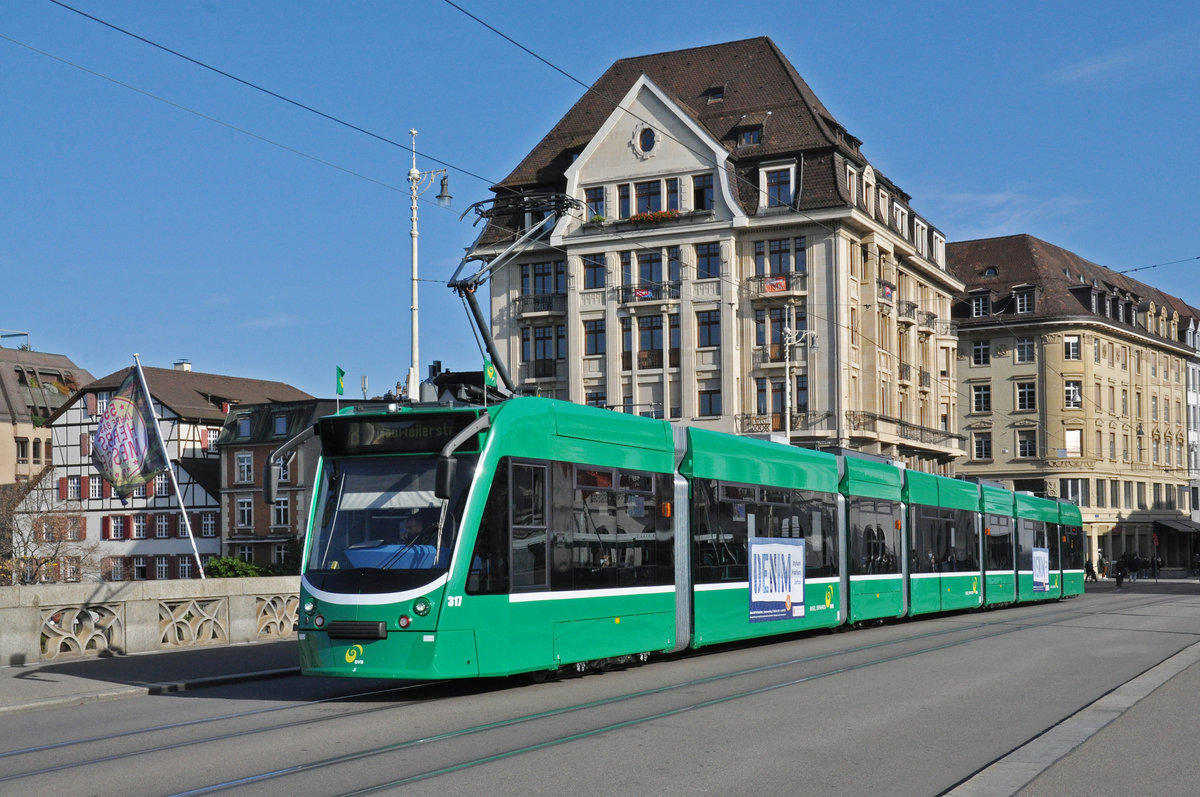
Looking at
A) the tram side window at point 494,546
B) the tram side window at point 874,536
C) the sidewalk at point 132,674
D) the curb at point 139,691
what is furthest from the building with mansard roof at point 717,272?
the tram side window at point 494,546

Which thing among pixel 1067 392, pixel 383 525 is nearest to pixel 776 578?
pixel 383 525

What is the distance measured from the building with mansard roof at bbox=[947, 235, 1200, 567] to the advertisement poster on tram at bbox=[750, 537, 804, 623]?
62.8m

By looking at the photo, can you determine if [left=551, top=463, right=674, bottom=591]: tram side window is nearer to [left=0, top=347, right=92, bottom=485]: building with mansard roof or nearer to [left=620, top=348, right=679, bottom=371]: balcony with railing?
[left=620, top=348, right=679, bottom=371]: balcony with railing

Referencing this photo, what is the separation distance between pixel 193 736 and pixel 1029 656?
12.2 m

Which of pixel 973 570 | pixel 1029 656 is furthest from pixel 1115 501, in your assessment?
pixel 1029 656

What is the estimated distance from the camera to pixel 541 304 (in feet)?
203

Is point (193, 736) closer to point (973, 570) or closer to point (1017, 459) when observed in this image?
point (973, 570)

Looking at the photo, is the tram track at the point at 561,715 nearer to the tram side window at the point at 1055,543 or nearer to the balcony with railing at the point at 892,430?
the tram side window at the point at 1055,543

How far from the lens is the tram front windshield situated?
13914 mm

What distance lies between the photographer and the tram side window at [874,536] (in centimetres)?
2559

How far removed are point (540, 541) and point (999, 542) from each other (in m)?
23.1

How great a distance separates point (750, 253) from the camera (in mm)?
59281

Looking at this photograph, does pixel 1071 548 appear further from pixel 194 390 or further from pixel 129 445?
pixel 194 390

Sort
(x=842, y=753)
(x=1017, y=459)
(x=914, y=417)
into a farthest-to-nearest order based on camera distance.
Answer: (x=1017, y=459) < (x=914, y=417) < (x=842, y=753)
